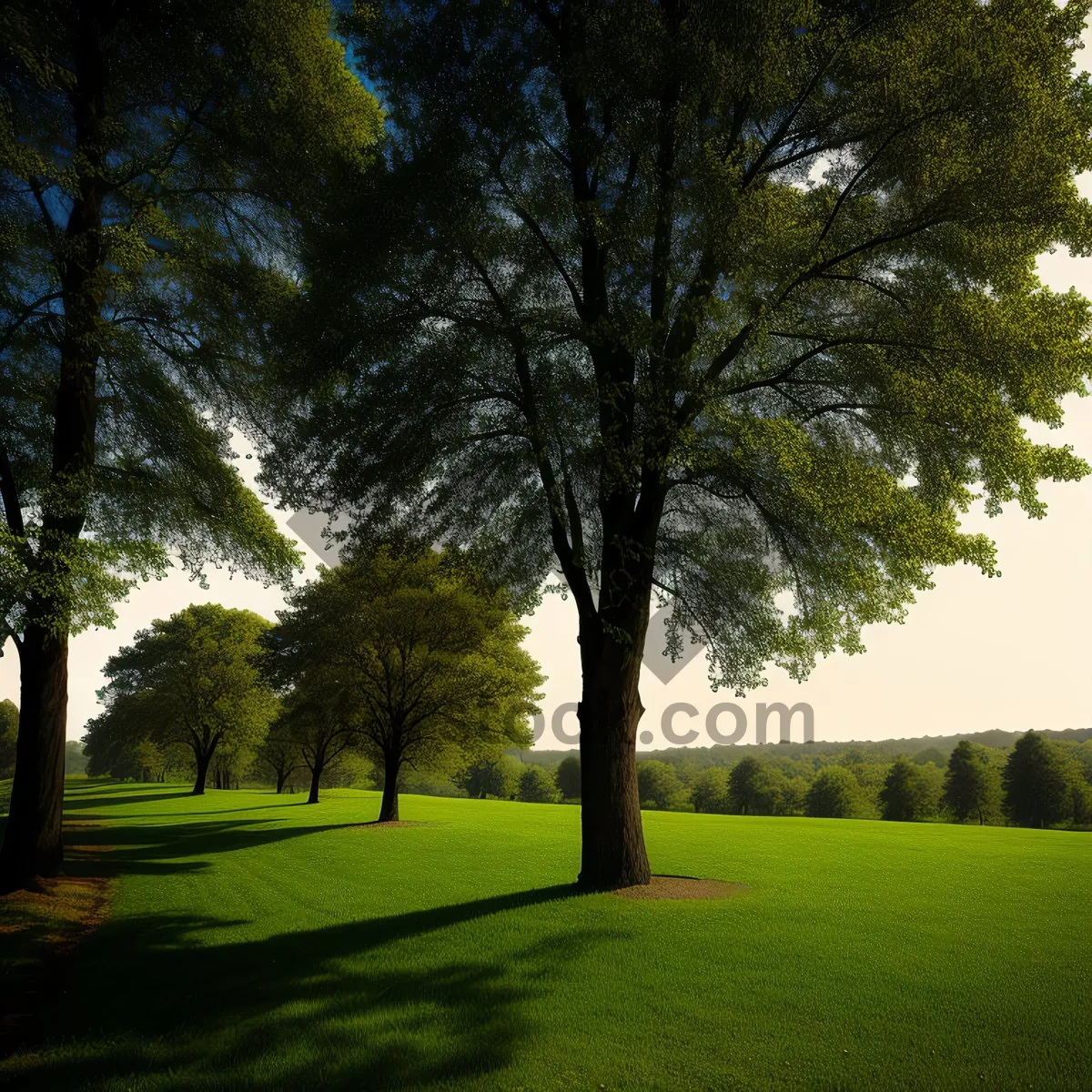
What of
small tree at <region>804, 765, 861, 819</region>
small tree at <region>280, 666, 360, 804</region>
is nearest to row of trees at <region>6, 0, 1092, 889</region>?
small tree at <region>280, 666, 360, 804</region>

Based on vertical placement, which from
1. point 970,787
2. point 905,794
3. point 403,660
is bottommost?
point 905,794

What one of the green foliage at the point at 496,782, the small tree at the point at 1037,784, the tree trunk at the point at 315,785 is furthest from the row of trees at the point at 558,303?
the green foliage at the point at 496,782

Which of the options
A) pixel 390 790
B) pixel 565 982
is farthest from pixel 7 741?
pixel 565 982

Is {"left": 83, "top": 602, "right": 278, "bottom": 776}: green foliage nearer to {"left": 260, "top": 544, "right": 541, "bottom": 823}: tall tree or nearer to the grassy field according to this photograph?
{"left": 260, "top": 544, "right": 541, "bottom": 823}: tall tree

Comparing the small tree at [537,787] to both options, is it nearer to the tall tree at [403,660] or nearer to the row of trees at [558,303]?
the tall tree at [403,660]

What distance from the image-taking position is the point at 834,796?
95.1 metres

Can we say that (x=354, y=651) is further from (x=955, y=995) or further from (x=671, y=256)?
(x=955, y=995)

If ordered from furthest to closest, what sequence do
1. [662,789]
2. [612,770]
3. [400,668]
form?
[662,789]
[400,668]
[612,770]

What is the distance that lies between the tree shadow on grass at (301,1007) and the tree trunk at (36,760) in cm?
383

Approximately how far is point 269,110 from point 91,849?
61.1 ft

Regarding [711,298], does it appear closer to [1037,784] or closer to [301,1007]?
[301,1007]

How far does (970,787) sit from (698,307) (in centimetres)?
8236

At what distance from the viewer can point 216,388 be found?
52.0ft

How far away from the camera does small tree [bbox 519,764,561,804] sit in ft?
350
